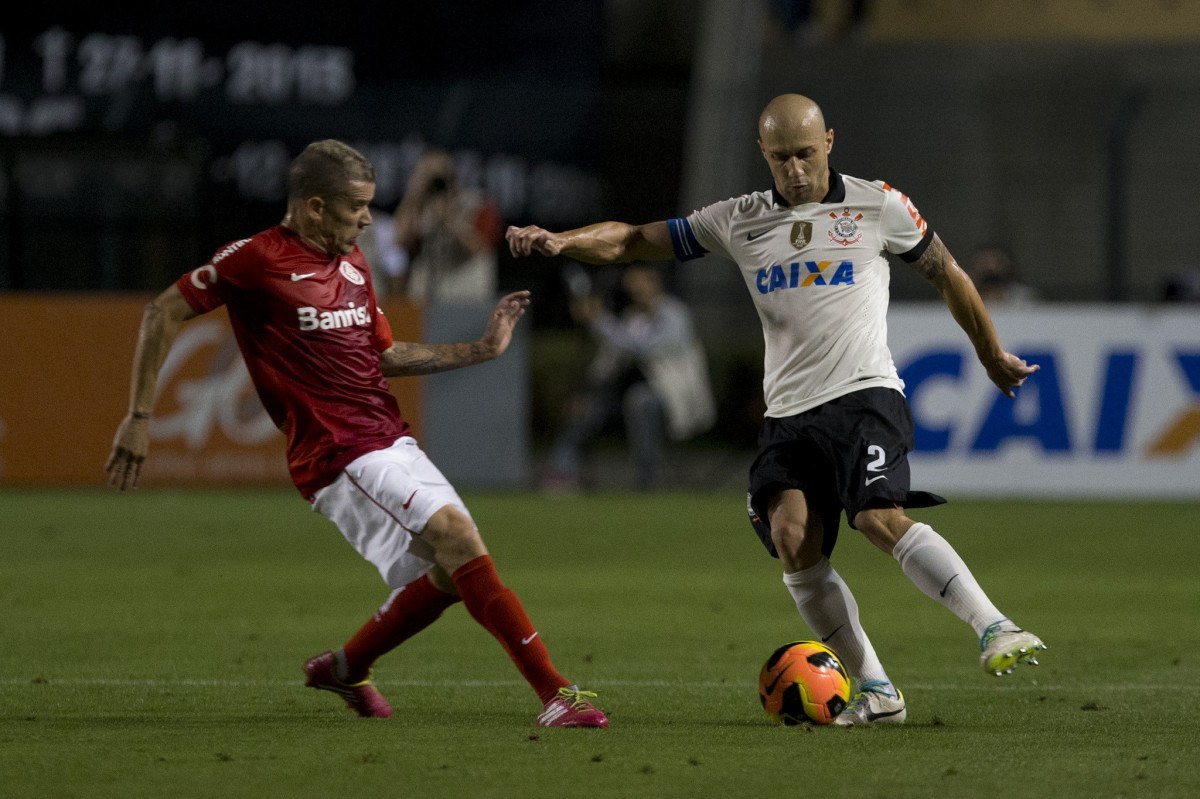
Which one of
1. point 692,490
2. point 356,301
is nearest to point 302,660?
point 356,301

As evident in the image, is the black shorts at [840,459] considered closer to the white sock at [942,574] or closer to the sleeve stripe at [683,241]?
the white sock at [942,574]

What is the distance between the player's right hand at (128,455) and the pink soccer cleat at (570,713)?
150 centimetres

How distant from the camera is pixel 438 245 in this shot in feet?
55.4

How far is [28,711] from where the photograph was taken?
6.08 meters

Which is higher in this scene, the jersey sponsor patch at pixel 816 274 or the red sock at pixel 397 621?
the jersey sponsor patch at pixel 816 274

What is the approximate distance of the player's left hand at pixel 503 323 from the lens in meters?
6.11

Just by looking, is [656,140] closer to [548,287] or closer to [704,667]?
[548,287]

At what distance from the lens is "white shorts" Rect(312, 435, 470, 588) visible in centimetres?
577

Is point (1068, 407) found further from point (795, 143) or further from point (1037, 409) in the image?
point (795, 143)

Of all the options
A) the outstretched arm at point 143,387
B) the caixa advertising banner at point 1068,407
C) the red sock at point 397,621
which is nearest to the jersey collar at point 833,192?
the red sock at point 397,621

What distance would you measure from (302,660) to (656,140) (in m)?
15.7

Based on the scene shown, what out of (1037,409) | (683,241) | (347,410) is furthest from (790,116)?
(1037,409)

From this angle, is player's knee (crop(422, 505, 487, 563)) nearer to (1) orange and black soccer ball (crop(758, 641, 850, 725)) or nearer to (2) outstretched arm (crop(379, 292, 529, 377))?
(2) outstretched arm (crop(379, 292, 529, 377))

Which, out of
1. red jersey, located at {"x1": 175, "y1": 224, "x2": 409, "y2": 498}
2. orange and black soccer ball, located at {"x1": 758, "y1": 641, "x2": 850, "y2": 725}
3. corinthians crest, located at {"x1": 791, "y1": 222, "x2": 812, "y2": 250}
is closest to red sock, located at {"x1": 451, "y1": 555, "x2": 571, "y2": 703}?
red jersey, located at {"x1": 175, "y1": 224, "x2": 409, "y2": 498}
